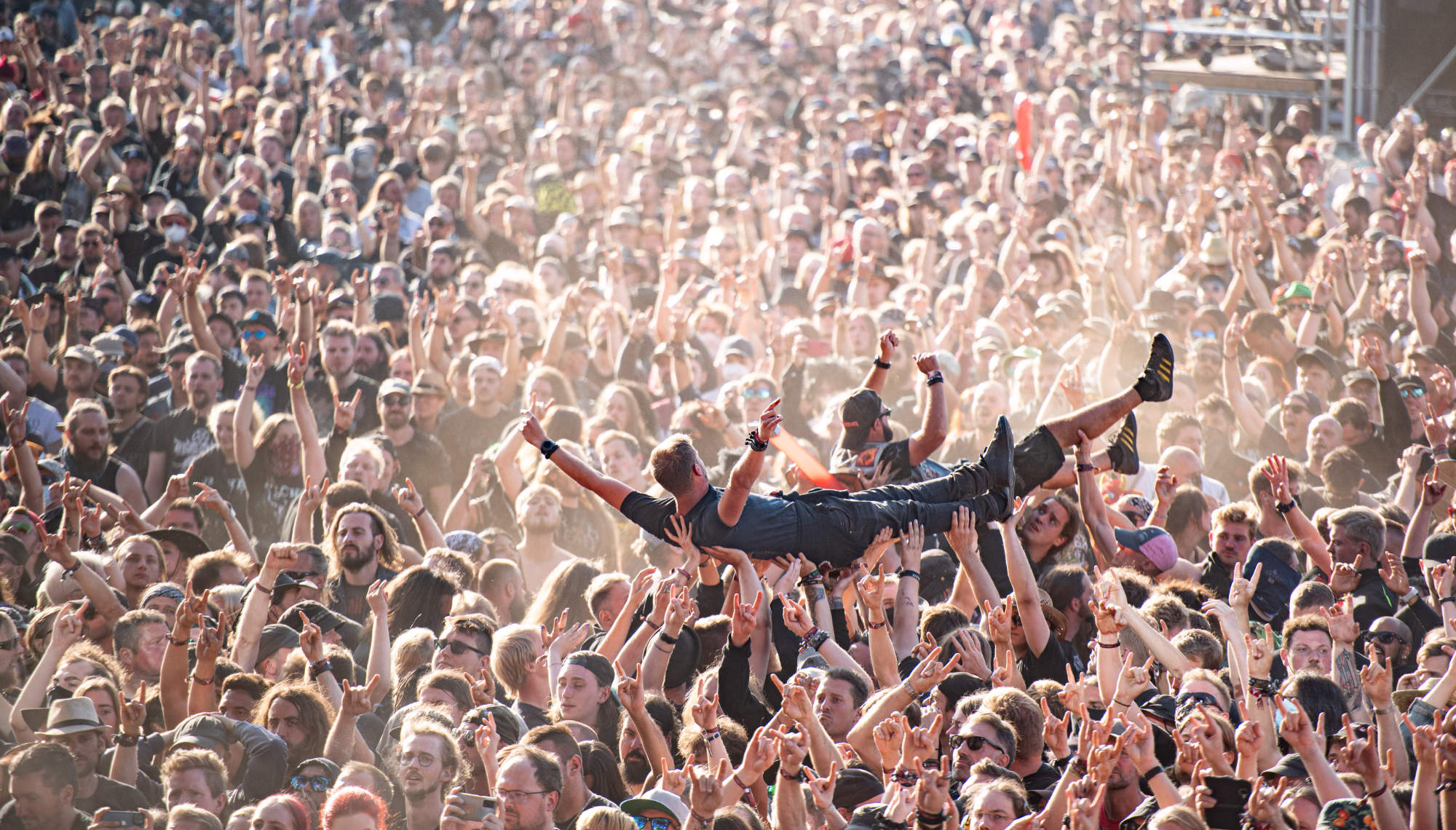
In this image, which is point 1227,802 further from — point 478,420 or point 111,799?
point 478,420

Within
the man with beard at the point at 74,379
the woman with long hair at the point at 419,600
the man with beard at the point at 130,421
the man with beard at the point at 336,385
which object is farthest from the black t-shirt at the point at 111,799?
the man with beard at the point at 74,379

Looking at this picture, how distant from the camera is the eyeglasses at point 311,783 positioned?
5363mm

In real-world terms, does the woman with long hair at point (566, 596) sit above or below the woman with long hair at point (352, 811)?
below

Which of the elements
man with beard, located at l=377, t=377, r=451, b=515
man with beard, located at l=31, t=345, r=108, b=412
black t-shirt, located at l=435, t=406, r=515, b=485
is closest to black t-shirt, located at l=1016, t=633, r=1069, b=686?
man with beard, located at l=377, t=377, r=451, b=515

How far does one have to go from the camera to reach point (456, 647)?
611 cm

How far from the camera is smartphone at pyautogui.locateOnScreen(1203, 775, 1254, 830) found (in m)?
4.43

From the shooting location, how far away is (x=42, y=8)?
56.2 feet

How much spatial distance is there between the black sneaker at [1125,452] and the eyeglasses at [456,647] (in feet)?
9.92

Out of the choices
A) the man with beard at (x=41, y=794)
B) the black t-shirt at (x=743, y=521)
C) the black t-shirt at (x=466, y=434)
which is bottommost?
the black t-shirt at (x=466, y=434)

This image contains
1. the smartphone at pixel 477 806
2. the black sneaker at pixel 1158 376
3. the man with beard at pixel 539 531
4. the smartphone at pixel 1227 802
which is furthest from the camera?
the man with beard at pixel 539 531

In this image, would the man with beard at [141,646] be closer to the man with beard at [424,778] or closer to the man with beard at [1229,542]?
the man with beard at [424,778]

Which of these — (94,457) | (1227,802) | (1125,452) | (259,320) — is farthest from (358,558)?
(1227,802)

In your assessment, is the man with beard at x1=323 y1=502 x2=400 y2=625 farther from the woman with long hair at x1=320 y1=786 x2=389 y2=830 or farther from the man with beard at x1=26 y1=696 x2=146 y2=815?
the woman with long hair at x1=320 y1=786 x2=389 y2=830

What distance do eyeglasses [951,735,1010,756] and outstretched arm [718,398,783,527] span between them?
4.13 feet
